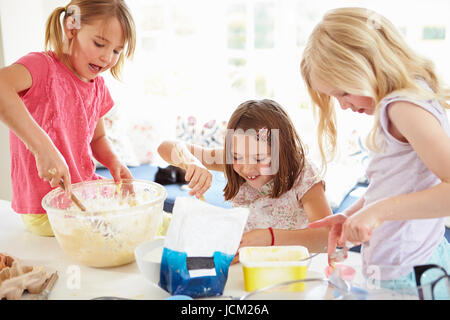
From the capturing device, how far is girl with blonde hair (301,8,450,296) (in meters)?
0.83

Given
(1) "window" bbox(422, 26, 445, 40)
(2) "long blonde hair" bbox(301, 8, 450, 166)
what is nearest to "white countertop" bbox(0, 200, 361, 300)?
(2) "long blonde hair" bbox(301, 8, 450, 166)

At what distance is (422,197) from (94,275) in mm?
729

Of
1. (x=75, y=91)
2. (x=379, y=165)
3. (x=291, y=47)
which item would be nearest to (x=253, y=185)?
(x=379, y=165)

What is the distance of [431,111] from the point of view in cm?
86

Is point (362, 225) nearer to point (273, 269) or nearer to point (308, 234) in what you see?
point (273, 269)

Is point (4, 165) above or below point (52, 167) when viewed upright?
below

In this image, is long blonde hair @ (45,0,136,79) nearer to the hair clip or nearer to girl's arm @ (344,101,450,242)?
the hair clip

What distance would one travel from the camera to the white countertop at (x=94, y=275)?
3.07ft

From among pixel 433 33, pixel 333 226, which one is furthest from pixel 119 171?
pixel 433 33

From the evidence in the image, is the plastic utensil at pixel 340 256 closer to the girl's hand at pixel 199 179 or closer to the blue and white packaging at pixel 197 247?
the blue and white packaging at pixel 197 247

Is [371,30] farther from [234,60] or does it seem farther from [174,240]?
[234,60]

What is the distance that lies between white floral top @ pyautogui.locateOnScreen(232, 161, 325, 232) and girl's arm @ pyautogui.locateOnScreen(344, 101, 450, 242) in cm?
54

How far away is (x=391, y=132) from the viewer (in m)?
0.94

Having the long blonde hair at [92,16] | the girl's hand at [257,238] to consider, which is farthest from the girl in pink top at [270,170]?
the long blonde hair at [92,16]
